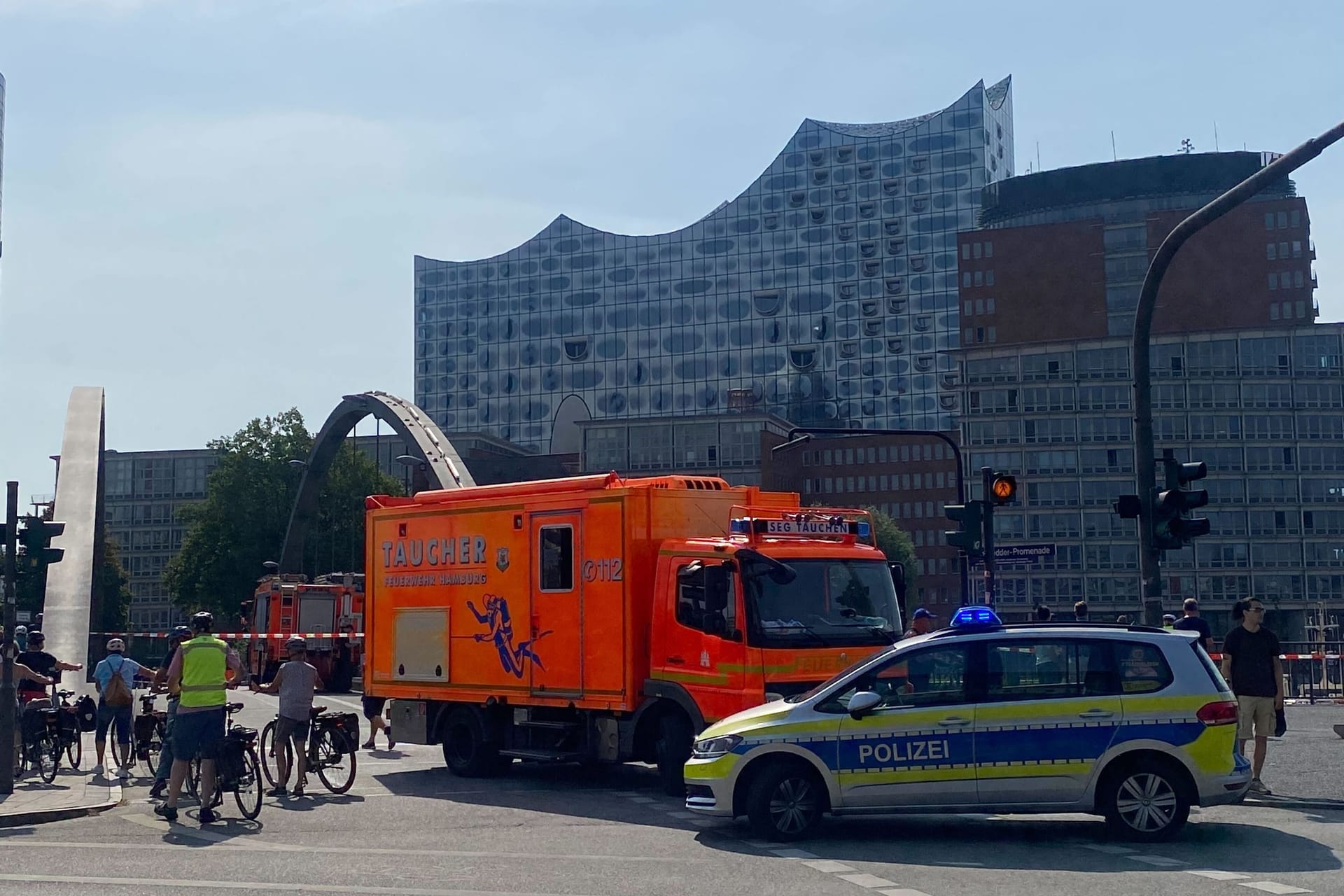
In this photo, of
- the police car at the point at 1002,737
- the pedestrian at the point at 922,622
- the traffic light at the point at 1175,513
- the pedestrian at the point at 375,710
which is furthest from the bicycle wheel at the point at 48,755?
the traffic light at the point at 1175,513

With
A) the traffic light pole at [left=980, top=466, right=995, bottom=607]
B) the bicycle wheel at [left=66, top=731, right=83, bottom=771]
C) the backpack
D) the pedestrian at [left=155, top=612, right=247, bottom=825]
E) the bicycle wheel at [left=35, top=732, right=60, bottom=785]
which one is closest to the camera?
the pedestrian at [left=155, top=612, right=247, bottom=825]

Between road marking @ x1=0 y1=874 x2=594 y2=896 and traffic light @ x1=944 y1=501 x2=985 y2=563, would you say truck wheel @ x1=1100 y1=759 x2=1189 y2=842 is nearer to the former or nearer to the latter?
road marking @ x1=0 y1=874 x2=594 y2=896

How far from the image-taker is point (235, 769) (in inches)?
593

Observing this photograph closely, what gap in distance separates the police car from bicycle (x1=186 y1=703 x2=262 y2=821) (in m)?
4.87

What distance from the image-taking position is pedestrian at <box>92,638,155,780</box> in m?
18.5

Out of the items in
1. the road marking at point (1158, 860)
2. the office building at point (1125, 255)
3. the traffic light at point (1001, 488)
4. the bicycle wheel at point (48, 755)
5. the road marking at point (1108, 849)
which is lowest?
A: the road marking at point (1108, 849)

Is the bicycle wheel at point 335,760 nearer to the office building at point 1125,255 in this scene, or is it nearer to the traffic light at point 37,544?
the traffic light at point 37,544

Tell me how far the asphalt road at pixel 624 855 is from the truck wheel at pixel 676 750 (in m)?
0.23

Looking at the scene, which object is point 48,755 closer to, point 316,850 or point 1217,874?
point 316,850

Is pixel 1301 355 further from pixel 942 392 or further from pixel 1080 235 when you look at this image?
pixel 942 392

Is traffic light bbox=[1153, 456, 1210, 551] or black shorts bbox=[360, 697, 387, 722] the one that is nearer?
traffic light bbox=[1153, 456, 1210, 551]

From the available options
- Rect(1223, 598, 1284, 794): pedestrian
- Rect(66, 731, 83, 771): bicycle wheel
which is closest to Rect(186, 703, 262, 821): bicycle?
Rect(66, 731, 83, 771): bicycle wheel

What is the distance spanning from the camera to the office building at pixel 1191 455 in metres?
99.8

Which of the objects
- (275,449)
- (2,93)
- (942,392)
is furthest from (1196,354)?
(2,93)
